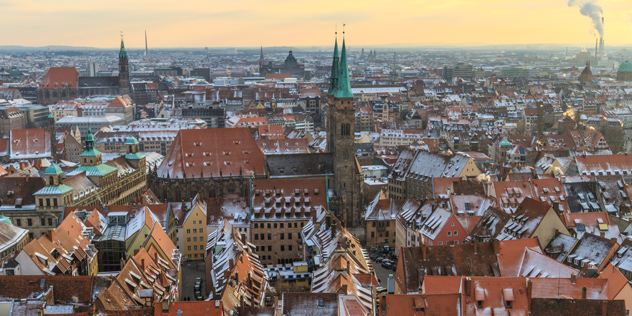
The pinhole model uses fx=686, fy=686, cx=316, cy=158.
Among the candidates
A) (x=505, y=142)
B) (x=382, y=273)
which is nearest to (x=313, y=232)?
(x=382, y=273)

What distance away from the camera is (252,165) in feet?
392

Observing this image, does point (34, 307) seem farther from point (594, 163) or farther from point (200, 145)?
point (594, 163)

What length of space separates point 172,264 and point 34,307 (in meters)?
22.2

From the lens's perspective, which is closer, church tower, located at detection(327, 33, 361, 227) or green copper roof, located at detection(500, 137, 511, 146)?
church tower, located at detection(327, 33, 361, 227)

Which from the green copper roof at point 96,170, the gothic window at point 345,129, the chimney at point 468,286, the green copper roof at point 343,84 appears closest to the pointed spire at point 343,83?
the green copper roof at point 343,84

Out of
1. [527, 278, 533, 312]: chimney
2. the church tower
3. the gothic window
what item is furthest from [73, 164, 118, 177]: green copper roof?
[527, 278, 533, 312]: chimney

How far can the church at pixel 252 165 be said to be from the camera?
383 feet

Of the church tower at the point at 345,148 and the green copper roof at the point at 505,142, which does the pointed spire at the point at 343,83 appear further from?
the green copper roof at the point at 505,142

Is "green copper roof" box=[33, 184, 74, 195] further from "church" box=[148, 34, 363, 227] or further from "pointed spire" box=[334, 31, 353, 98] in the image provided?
"pointed spire" box=[334, 31, 353, 98]

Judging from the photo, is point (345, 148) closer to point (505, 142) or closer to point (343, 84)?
point (343, 84)

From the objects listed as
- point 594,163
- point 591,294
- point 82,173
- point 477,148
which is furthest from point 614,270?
point 477,148

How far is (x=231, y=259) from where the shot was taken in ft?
241

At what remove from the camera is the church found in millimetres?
116625

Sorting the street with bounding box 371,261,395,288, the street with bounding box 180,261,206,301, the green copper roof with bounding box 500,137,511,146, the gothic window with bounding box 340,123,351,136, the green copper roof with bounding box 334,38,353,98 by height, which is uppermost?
the green copper roof with bounding box 334,38,353,98
